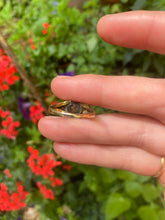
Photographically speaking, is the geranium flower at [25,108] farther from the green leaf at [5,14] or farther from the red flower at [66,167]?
the green leaf at [5,14]

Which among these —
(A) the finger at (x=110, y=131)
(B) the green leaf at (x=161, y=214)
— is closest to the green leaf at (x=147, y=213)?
(B) the green leaf at (x=161, y=214)

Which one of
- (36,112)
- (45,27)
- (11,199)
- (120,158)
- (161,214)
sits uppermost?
(45,27)

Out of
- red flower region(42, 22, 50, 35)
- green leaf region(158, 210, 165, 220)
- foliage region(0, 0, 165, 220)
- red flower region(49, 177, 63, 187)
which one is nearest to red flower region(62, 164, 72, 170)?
foliage region(0, 0, 165, 220)

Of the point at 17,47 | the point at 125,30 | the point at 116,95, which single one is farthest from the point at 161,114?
the point at 17,47

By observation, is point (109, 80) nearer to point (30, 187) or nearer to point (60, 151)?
point (60, 151)

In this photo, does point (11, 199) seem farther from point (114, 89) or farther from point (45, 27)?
point (45, 27)

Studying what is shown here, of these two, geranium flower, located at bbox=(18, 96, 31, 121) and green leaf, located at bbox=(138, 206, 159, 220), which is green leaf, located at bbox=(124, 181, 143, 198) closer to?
green leaf, located at bbox=(138, 206, 159, 220)

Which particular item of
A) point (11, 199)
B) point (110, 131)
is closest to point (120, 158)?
point (110, 131)
